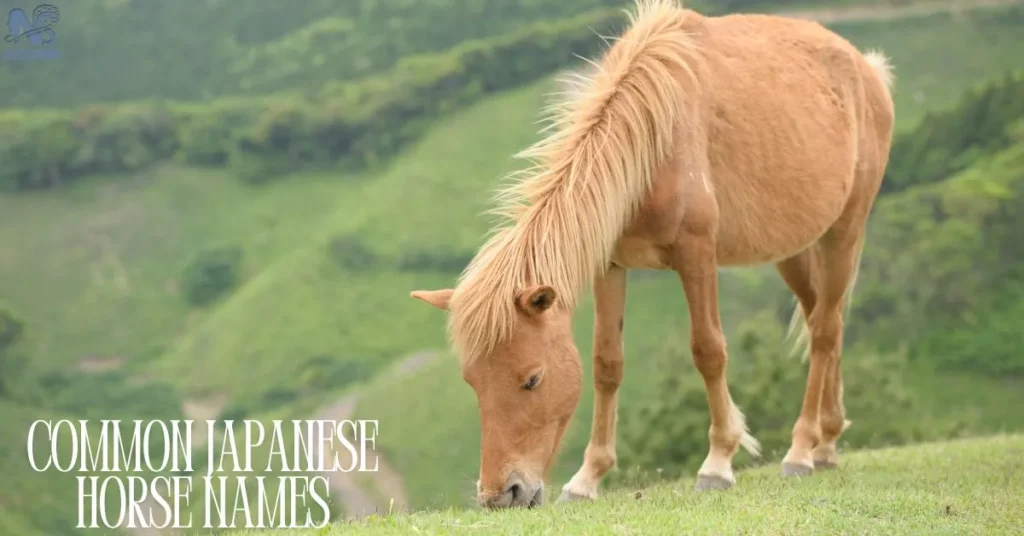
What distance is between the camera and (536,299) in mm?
4875

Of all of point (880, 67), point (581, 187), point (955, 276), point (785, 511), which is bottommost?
point (955, 276)

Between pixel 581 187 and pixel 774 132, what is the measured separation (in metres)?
1.55

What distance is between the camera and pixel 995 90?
29.8 m

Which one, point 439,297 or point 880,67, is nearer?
point 439,297

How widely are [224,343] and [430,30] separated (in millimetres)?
13688

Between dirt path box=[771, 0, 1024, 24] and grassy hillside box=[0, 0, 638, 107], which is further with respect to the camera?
grassy hillside box=[0, 0, 638, 107]

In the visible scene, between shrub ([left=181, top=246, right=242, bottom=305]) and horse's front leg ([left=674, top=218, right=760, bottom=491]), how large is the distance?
2513 cm

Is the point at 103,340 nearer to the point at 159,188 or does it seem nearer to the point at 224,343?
the point at 224,343

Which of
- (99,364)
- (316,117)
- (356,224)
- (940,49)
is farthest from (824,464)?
(316,117)

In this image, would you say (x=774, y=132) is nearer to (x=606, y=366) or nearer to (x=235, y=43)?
(x=606, y=366)

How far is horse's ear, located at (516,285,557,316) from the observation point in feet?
15.8

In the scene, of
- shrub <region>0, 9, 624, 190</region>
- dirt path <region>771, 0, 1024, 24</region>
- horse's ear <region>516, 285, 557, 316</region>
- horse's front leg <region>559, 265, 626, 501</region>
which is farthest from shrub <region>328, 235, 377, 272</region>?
horse's ear <region>516, 285, 557, 316</region>

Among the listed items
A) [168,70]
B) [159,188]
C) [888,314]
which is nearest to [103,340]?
[159,188]

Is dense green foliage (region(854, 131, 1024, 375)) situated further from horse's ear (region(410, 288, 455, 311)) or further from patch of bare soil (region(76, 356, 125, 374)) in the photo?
horse's ear (region(410, 288, 455, 311))
